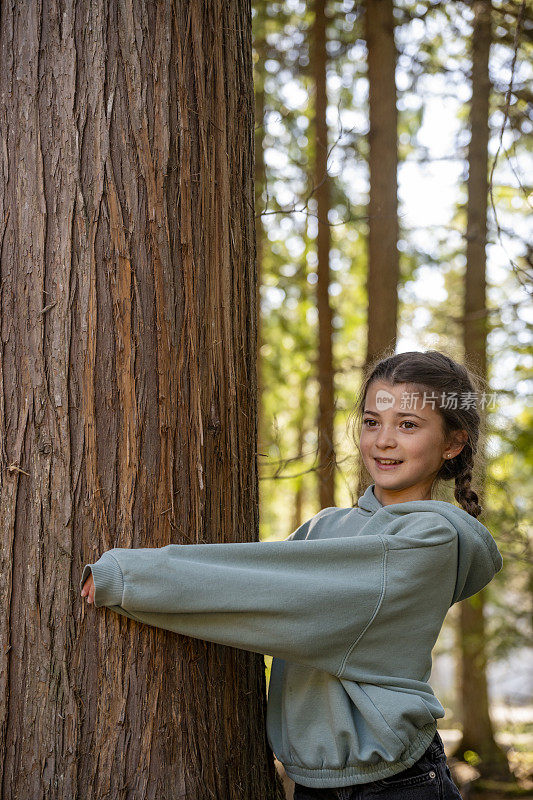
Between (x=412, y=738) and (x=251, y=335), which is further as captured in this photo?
(x=251, y=335)

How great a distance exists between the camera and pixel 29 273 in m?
2.09

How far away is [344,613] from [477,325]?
21.7ft

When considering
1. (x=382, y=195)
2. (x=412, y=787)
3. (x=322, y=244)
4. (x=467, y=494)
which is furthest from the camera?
(x=322, y=244)

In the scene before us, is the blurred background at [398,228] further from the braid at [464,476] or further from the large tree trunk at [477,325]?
the braid at [464,476]

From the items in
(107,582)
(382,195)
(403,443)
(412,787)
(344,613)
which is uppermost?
(382,195)

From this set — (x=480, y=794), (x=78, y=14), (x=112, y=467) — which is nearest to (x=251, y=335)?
(x=112, y=467)

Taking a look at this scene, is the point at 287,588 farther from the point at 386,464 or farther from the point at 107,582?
the point at 386,464

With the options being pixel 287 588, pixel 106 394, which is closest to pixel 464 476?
pixel 287 588

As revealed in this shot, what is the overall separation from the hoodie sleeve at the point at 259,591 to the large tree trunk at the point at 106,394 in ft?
0.40

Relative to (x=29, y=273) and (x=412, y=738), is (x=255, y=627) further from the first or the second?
(x=29, y=273)

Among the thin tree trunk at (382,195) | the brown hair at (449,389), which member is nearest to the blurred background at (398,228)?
the thin tree trunk at (382,195)

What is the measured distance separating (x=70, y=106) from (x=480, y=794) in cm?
872

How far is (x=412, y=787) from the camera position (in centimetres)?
214

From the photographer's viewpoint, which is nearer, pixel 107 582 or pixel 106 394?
pixel 107 582
